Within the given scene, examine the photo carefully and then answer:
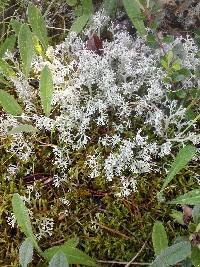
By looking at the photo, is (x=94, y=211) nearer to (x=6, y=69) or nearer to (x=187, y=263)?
(x=187, y=263)

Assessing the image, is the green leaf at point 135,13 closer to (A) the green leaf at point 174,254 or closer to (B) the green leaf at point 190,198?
(B) the green leaf at point 190,198

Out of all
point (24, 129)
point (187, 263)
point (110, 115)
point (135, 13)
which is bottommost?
point (187, 263)

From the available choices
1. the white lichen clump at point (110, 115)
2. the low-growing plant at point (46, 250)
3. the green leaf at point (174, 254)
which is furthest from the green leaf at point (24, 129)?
the green leaf at point (174, 254)

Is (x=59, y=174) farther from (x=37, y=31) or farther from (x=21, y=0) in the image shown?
(x=21, y=0)

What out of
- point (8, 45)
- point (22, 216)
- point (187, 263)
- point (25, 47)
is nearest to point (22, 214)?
point (22, 216)

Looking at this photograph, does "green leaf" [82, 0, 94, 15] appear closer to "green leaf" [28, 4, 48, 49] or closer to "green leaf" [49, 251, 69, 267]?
"green leaf" [28, 4, 48, 49]

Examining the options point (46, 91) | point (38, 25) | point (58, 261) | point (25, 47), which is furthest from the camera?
point (38, 25)
